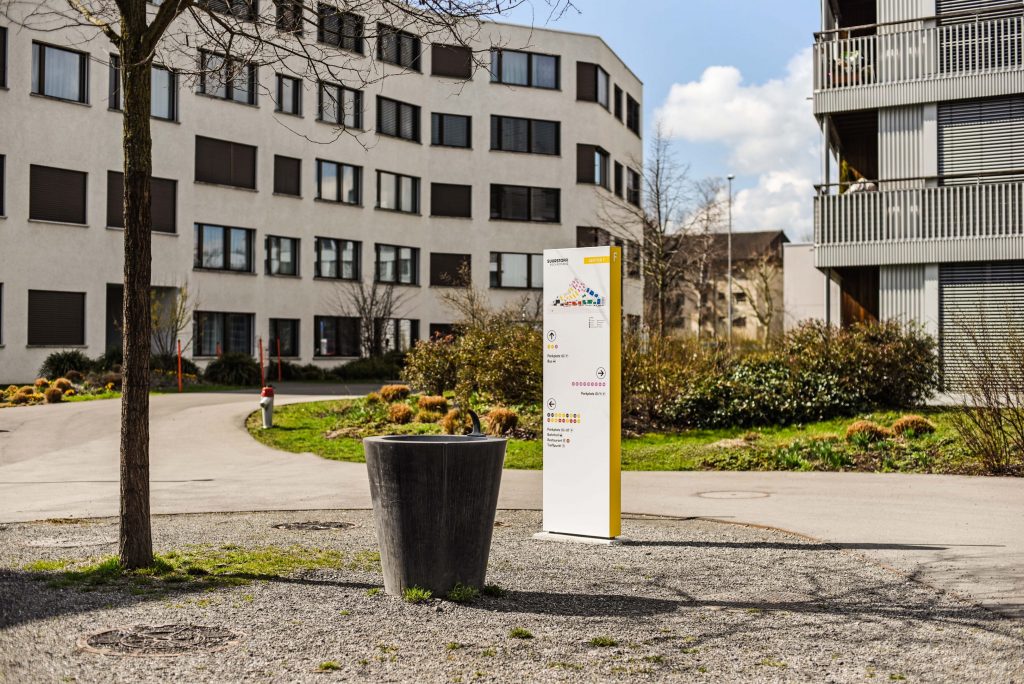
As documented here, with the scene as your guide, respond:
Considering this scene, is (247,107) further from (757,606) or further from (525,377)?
(757,606)

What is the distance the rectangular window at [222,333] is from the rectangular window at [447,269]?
9.76 metres

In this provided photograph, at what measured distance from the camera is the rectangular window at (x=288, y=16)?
8.70 metres

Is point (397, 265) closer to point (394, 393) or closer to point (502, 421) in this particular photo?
point (394, 393)

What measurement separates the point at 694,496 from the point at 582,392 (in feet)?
12.4

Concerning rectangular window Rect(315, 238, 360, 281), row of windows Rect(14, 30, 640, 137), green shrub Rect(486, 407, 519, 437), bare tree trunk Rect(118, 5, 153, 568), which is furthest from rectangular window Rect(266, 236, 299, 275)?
bare tree trunk Rect(118, 5, 153, 568)

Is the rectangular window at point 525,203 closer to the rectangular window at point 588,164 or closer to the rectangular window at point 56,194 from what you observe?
the rectangular window at point 588,164

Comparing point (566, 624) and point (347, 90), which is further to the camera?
point (347, 90)

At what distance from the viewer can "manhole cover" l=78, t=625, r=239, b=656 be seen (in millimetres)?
5547

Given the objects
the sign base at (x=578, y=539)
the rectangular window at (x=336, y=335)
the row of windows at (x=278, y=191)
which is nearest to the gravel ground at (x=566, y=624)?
the sign base at (x=578, y=539)

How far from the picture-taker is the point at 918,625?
6.23 metres

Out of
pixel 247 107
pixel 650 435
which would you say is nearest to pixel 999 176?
pixel 650 435

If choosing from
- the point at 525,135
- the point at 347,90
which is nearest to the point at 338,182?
the point at 525,135

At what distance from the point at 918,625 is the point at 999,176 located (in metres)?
20.2

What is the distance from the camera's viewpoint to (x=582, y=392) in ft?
31.0
